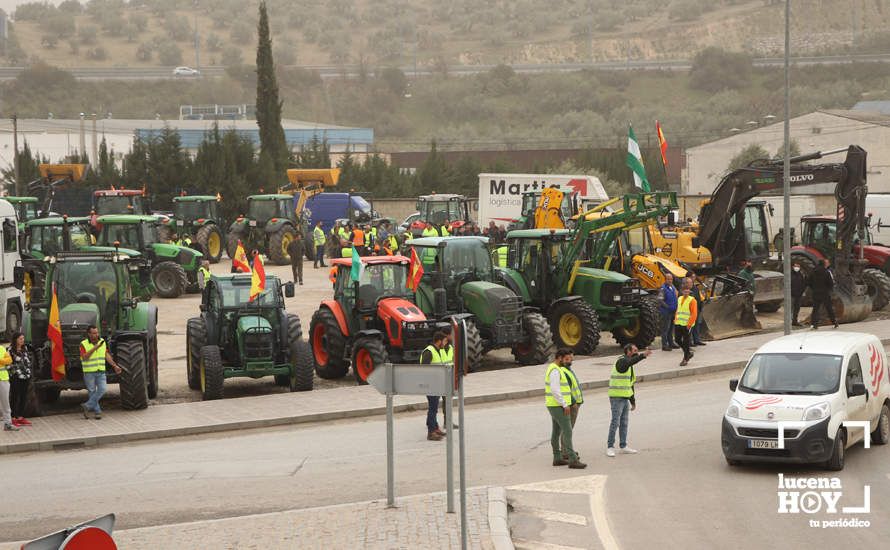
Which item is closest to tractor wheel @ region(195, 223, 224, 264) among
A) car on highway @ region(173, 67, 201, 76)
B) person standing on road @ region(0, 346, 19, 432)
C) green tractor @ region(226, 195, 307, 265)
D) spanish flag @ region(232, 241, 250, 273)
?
green tractor @ region(226, 195, 307, 265)

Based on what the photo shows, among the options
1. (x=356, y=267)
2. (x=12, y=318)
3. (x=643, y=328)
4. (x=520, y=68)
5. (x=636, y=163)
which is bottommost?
(x=643, y=328)

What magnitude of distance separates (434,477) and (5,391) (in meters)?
7.18

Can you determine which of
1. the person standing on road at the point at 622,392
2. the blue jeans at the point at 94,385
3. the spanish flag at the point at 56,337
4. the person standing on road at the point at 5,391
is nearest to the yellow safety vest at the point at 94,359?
the blue jeans at the point at 94,385

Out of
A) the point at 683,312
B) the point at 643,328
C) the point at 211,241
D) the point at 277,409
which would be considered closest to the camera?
the point at 277,409

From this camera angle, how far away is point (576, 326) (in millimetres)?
26672

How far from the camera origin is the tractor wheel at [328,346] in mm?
24094

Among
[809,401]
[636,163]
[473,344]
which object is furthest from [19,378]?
[636,163]

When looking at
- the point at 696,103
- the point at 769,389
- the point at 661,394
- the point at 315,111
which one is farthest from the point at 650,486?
the point at 315,111

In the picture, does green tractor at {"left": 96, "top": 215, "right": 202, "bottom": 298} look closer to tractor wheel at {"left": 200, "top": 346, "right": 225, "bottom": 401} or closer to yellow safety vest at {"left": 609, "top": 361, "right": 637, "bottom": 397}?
tractor wheel at {"left": 200, "top": 346, "right": 225, "bottom": 401}

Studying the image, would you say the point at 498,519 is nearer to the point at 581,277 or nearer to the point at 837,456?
the point at 837,456

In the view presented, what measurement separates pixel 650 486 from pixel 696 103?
462 ft

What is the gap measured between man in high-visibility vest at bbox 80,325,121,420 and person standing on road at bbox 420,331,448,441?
A: 510 cm

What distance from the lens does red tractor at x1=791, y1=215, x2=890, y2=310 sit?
33656 millimetres

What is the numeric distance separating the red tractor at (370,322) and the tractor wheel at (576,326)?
3895 millimetres
